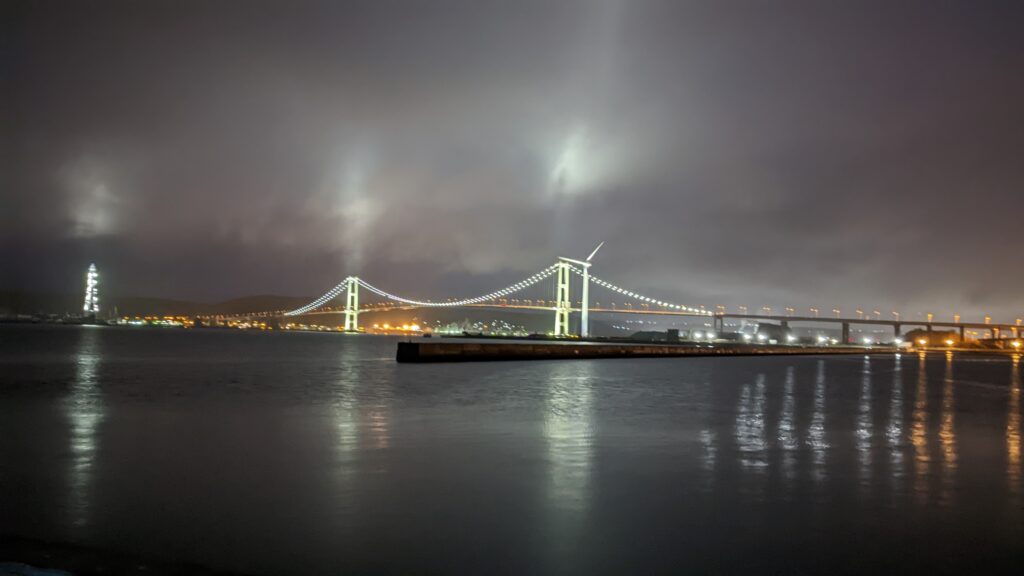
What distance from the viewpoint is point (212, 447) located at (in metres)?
9.28

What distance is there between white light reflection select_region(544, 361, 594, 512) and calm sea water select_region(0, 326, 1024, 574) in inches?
1.8

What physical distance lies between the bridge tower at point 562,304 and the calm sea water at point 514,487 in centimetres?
6885

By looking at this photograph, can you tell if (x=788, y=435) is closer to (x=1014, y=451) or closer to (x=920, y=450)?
(x=920, y=450)

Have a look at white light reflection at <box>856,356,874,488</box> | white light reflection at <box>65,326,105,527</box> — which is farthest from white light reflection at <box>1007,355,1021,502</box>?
white light reflection at <box>65,326,105,527</box>

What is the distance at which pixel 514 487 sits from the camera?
6969mm

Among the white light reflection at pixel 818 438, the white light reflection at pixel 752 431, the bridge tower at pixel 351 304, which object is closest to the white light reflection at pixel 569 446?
the white light reflection at pixel 752 431

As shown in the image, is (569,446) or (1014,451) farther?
(1014,451)

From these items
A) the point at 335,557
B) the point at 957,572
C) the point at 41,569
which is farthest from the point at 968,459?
the point at 41,569

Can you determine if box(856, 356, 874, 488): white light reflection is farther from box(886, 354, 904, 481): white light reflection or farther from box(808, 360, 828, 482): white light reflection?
box(808, 360, 828, 482): white light reflection

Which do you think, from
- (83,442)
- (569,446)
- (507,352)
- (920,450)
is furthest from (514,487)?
(507,352)

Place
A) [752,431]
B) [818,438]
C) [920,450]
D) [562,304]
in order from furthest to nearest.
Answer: [562,304] < [752,431] < [818,438] < [920,450]

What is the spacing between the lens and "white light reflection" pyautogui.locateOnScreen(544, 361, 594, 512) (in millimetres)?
6709

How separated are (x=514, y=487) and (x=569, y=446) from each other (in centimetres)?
290

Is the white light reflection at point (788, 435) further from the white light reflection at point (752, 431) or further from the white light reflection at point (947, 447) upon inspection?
the white light reflection at point (947, 447)
